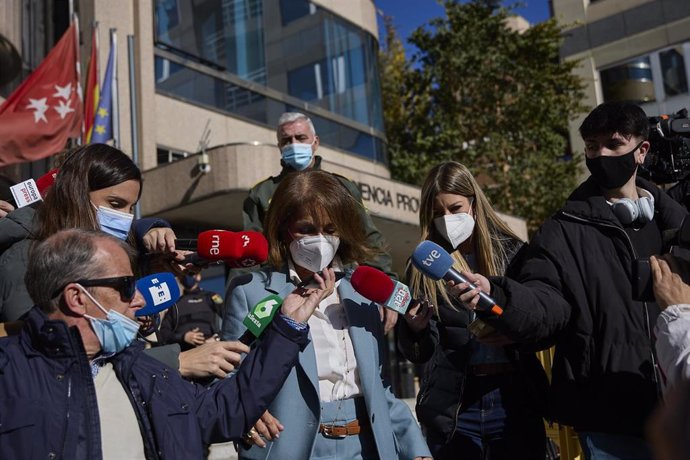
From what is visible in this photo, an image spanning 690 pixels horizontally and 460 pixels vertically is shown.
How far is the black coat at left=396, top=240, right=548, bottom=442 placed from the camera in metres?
3.74

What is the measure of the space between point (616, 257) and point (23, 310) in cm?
246

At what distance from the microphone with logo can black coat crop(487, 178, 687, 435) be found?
0.97m

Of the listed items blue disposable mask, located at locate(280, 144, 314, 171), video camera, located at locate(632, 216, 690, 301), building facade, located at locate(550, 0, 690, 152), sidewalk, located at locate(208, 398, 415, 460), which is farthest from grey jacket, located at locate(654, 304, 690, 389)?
building facade, located at locate(550, 0, 690, 152)

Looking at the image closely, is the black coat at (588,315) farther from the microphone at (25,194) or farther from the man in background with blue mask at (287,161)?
the microphone at (25,194)

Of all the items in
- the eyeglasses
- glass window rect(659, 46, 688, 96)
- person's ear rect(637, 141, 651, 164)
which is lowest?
the eyeglasses

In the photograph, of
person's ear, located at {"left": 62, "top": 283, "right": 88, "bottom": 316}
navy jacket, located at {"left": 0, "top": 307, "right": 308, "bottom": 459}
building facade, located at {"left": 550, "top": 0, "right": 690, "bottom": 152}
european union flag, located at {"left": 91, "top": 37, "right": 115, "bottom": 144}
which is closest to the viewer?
navy jacket, located at {"left": 0, "top": 307, "right": 308, "bottom": 459}

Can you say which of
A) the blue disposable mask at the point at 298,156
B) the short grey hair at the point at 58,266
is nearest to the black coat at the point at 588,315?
the short grey hair at the point at 58,266

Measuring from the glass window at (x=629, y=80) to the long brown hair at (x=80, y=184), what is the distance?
22939 millimetres

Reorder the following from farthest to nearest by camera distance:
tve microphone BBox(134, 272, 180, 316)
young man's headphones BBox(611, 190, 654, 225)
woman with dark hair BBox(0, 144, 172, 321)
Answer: young man's headphones BBox(611, 190, 654, 225) < woman with dark hair BBox(0, 144, 172, 321) < tve microphone BBox(134, 272, 180, 316)

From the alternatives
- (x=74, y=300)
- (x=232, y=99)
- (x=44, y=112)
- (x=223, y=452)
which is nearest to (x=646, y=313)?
(x=74, y=300)

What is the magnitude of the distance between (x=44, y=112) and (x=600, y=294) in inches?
399

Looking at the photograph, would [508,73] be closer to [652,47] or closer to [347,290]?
[652,47]

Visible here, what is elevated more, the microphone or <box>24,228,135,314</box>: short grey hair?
the microphone

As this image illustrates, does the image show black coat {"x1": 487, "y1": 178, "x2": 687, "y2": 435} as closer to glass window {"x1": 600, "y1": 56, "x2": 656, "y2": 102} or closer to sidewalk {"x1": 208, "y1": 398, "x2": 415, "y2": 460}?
sidewalk {"x1": 208, "y1": 398, "x2": 415, "y2": 460}
